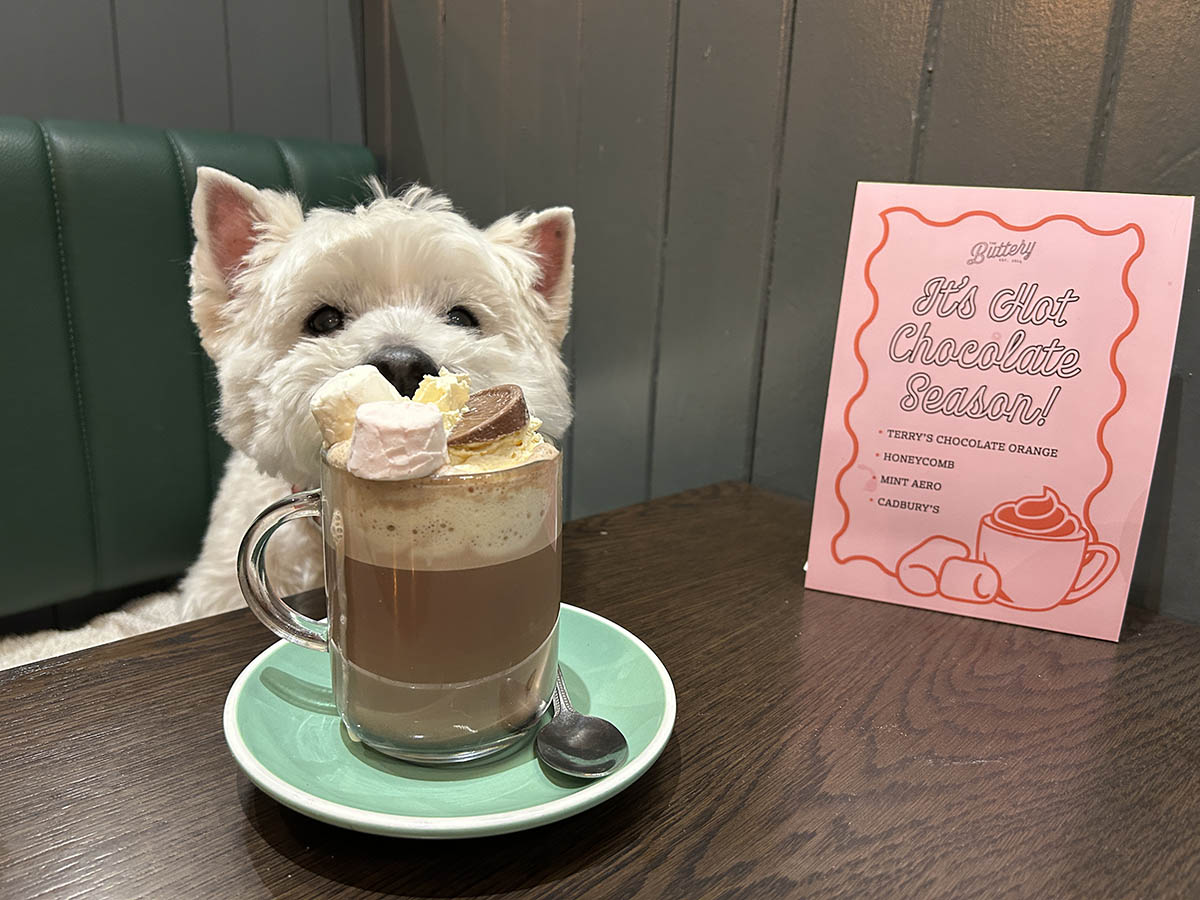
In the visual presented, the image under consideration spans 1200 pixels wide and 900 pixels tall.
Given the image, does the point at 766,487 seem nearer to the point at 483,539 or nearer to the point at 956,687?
the point at 956,687

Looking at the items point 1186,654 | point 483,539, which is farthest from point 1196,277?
point 483,539

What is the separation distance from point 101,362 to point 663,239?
0.94 meters

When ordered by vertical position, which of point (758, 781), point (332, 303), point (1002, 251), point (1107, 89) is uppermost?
point (1107, 89)

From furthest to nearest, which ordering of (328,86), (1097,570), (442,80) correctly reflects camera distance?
(328,86) → (442,80) → (1097,570)

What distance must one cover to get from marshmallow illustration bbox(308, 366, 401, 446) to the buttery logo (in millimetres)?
620

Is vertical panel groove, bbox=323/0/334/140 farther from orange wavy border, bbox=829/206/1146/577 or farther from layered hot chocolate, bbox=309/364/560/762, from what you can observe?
layered hot chocolate, bbox=309/364/560/762

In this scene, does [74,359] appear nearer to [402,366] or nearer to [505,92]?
[402,366]

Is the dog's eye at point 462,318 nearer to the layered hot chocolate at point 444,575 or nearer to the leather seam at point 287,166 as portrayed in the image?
the layered hot chocolate at point 444,575

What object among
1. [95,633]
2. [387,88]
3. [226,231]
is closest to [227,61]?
[387,88]

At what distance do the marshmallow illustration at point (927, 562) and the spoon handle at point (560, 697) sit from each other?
0.43 metres

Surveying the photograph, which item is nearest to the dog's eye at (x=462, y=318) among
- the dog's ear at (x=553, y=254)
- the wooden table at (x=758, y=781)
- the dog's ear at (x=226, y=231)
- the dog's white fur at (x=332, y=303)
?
the dog's white fur at (x=332, y=303)

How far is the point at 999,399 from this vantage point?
0.81 meters

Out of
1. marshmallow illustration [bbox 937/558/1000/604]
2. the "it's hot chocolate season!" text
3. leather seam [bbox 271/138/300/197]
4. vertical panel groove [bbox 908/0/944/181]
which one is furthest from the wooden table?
leather seam [bbox 271/138/300/197]

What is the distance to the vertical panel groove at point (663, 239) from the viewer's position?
4.07 feet
